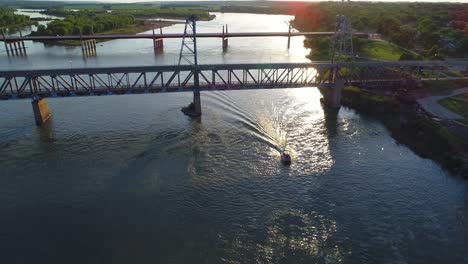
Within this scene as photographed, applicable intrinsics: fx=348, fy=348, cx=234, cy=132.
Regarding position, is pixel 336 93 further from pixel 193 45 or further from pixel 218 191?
pixel 193 45

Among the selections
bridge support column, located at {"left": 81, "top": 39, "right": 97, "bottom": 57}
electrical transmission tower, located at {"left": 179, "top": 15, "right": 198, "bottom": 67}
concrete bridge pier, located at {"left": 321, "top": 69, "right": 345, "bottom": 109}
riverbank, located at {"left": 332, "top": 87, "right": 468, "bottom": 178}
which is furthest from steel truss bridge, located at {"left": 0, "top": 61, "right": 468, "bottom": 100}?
bridge support column, located at {"left": 81, "top": 39, "right": 97, "bottom": 57}

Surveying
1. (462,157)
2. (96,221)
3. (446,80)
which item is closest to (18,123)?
(96,221)

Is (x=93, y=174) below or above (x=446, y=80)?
below

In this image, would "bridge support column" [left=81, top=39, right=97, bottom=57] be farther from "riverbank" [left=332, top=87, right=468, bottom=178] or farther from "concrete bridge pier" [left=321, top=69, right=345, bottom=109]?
"riverbank" [left=332, top=87, right=468, bottom=178]

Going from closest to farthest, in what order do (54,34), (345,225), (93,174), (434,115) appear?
(345,225) < (93,174) < (434,115) < (54,34)

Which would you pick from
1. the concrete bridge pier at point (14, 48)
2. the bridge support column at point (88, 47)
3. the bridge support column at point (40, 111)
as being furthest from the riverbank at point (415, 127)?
the concrete bridge pier at point (14, 48)

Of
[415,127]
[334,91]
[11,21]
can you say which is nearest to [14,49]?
[11,21]

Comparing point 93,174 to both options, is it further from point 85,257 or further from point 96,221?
point 85,257
